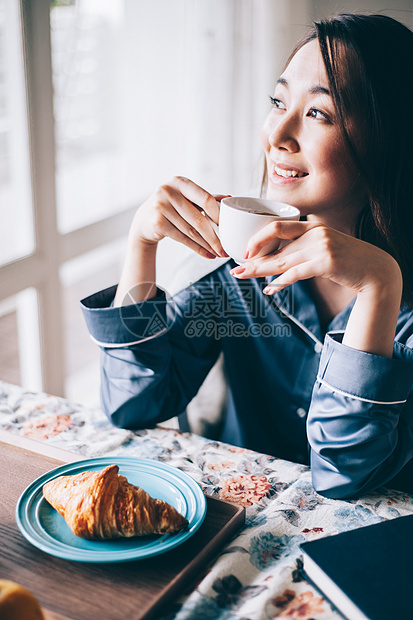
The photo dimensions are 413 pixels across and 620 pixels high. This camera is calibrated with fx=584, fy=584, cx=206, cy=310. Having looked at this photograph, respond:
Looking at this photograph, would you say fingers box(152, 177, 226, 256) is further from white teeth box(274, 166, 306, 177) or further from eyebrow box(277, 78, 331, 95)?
eyebrow box(277, 78, 331, 95)

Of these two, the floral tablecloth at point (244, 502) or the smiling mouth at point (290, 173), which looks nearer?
the floral tablecloth at point (244, 502)

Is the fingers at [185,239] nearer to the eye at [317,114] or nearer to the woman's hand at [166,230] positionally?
the woman's hand at [166,230]

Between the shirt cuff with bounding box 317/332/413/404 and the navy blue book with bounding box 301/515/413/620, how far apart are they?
0.20 meters

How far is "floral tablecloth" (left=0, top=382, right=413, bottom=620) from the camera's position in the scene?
0.65 meters

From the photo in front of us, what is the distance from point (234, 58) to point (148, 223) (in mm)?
1354

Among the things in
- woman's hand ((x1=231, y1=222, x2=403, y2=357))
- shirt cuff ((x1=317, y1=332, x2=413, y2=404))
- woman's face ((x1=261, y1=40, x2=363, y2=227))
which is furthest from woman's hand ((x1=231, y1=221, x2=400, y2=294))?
woman's face ((x1=261, y1=40, x2=363, y2=227))

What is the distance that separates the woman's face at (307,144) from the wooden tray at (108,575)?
610mm

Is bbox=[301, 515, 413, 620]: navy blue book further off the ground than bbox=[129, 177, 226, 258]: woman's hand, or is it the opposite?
bbox=[129, 177, 226, 258]: woman's hand

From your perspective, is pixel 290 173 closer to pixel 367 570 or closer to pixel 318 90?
pixel 318 90

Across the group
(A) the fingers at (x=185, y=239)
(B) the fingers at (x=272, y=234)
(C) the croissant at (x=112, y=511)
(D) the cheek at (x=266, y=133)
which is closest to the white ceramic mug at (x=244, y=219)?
(B) the fingers at (x=272, y=234)

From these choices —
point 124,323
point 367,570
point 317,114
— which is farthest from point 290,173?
point 367,570

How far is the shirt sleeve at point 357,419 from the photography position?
2.85ft

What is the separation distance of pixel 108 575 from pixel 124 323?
518 millimetres

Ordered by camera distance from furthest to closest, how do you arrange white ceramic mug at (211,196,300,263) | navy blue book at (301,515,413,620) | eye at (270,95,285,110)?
eye at (270,95,285,110) < white ceramic mug at (211,196,300,263) < navy blue book at (301,515,413,620)
